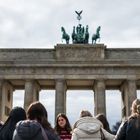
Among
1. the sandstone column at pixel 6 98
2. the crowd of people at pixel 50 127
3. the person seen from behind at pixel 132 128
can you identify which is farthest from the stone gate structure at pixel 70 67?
the person seen from behind at pixel 132 128

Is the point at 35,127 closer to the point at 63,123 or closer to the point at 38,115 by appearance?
the point at 38,115

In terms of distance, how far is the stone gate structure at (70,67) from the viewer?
39531 millimetres

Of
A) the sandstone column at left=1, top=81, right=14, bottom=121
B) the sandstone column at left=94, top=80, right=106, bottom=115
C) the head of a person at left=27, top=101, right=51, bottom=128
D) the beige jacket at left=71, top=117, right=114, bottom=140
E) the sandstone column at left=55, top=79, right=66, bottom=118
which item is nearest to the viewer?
the head of a person at left=27, top=101, right=51, bottom=128

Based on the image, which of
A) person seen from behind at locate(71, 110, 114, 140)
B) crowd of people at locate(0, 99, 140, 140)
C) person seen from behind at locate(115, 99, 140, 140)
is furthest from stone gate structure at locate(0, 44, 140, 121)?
person seen from behind at locate(115, 99, 140, 140)

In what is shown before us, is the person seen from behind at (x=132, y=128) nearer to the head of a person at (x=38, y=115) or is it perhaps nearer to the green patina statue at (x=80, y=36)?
the head of a person at (x=38, y=115)

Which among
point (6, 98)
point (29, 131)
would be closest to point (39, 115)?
point (29, 131)

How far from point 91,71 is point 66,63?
296cm

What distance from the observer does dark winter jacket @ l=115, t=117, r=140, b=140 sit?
6.23m

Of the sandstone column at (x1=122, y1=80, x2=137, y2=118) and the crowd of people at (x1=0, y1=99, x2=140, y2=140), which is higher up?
the sandstone column at (x1=122, y1=80, x2=137, y2=118)

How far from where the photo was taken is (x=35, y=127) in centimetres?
512

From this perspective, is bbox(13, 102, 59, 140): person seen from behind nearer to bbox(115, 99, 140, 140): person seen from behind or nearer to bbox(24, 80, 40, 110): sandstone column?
bbox(115, 99, 140, 140): person seen from behind

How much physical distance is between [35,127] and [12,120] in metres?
1.09

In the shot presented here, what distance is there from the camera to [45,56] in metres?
40.5

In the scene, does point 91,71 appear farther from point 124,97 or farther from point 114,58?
point 124,97
